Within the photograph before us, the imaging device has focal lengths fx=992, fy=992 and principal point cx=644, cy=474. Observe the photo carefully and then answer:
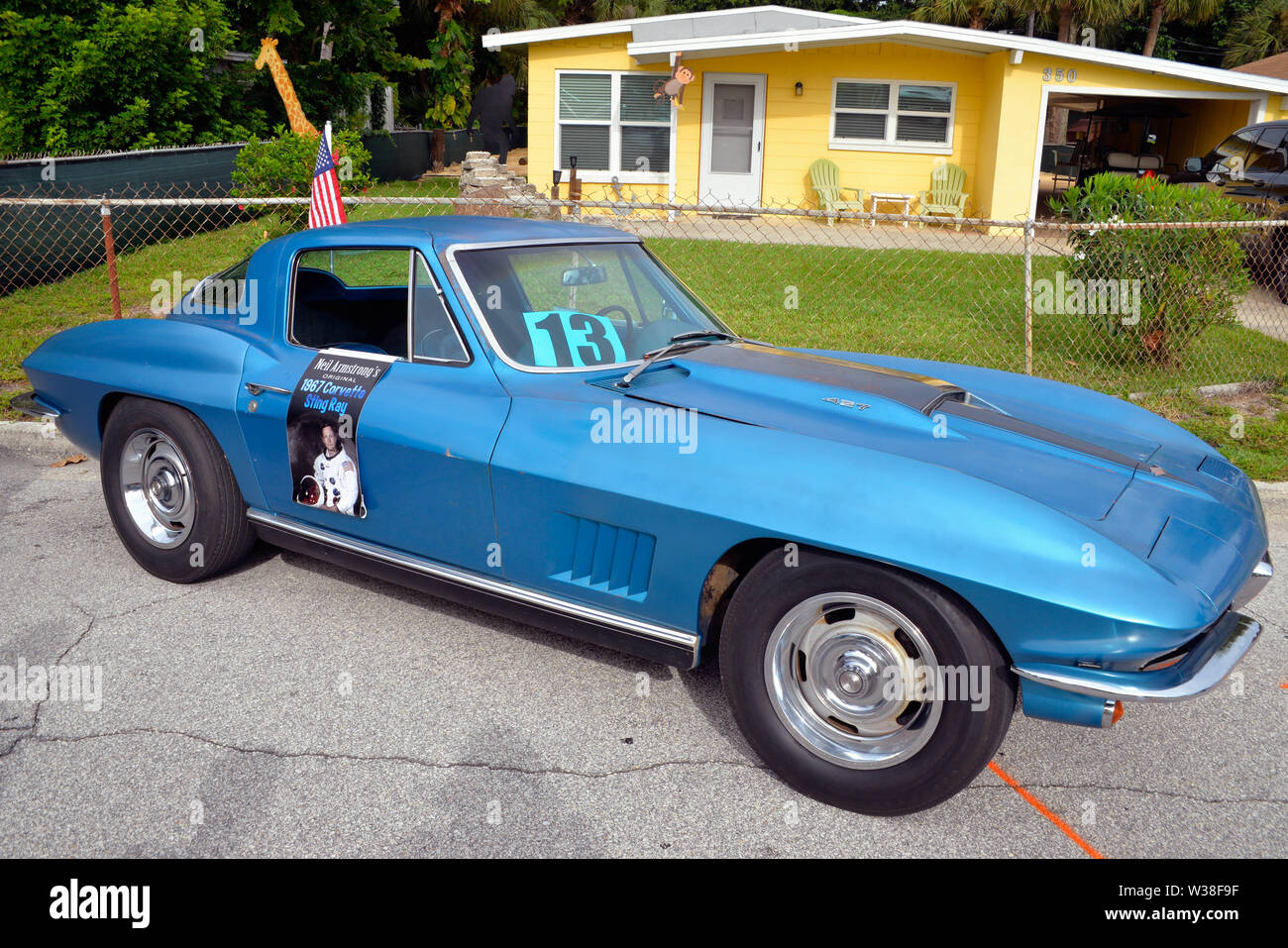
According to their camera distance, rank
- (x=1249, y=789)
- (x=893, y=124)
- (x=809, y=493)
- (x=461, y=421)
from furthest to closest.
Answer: (x=893, y=124) → (x=461, y=421) → (x=1249, y=789) → (x=809, y=493)

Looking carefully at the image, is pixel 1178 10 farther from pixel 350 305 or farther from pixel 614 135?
pixel 350 305

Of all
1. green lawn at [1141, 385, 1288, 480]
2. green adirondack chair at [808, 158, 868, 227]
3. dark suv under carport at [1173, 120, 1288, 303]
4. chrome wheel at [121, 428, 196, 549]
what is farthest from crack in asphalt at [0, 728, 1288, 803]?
green adirondack chair at [808, 158, 868, 227]

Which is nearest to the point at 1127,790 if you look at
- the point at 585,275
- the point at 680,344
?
the point at 680,344

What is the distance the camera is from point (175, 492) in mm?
4422

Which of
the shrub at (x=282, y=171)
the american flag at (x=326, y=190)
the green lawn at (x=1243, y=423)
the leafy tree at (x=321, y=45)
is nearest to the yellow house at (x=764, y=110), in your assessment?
the shrub at (x=282, y=171)

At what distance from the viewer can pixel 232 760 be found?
3.12 m

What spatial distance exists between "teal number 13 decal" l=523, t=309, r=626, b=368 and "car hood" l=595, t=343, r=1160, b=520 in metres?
0.24

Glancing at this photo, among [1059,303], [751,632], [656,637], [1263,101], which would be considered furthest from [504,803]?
Result: [1263,101]

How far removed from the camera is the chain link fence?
7758 millimetres

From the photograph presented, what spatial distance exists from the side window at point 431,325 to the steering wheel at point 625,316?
1.92ft

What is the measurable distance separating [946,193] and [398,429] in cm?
1501

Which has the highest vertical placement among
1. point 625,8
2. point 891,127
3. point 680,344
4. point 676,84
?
point 625,8
